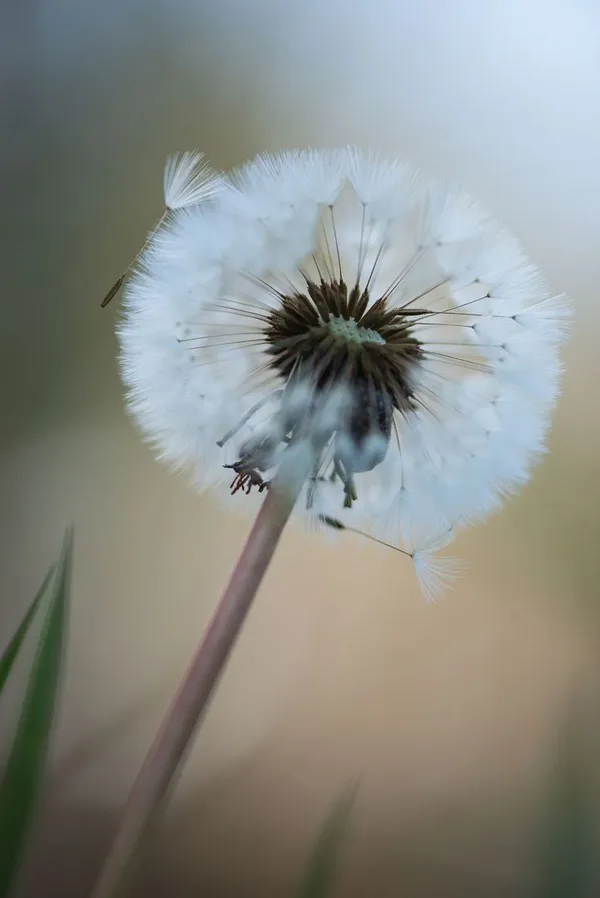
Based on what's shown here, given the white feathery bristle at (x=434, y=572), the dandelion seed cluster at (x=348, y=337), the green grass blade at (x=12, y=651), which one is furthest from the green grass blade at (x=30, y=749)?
the white feathery bristle at (x=434, y=572)

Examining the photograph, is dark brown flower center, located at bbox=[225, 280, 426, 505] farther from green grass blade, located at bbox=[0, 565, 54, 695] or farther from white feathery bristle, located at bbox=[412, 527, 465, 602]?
green grass blade, located at bbox=[0, 565, 54, 695]

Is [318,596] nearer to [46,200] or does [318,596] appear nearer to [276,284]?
[276,284]

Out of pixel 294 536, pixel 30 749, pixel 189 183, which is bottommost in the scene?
pixel 30 749

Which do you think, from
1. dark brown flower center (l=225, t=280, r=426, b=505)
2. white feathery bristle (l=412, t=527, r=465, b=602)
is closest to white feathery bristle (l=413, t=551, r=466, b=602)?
white feathery bristle (l=412, t=527, r=465, b=602)

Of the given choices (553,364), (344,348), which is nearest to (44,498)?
(344,348)

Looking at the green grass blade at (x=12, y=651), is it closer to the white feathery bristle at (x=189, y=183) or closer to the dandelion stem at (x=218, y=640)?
the dandelion stem at (x=218, y=640)

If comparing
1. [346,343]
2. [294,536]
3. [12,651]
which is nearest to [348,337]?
[346,343]

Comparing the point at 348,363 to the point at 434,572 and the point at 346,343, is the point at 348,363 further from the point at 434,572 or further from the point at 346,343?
the point at 434,572
